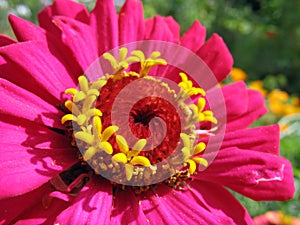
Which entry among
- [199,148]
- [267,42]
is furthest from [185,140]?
[267,42]

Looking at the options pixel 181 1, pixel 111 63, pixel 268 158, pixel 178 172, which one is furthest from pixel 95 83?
pixel 181 1

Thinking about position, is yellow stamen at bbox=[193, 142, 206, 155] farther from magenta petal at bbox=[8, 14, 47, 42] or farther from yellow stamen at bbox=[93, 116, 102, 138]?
magenta petal at bbox=[8, 14, 47, 42]

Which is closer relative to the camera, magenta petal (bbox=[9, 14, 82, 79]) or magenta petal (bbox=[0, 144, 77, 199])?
magenta petal (bbox=[0, 144, 77, 199])

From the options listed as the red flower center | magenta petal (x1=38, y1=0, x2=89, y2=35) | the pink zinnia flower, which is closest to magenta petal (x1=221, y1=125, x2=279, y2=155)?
the pink zinnia flower

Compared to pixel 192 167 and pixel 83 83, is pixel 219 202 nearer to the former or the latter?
pixel 192 167

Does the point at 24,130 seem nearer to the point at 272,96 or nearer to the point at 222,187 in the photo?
the point at 222,187
